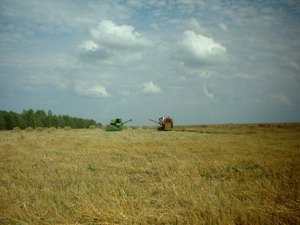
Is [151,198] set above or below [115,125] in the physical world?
below

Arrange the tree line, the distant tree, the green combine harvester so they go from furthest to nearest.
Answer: the distant tree < the tree line < the green combine harvester

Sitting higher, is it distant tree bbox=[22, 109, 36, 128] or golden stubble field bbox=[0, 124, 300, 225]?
distant tree bbox=[22, 109, 36, 128]

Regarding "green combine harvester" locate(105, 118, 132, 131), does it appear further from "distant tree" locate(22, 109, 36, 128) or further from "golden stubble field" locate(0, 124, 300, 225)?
"distant tree" locate(22, 109, 36, 128)

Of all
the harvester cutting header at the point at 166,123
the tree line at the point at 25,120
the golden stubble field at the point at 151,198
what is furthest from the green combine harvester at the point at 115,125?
the tree line at the point at 25,120

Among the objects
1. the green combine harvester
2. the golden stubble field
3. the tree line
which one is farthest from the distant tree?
the golden stubble field

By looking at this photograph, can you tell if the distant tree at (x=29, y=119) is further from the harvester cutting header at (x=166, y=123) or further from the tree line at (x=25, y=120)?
the harvester cutting header at (x=166, y=123)

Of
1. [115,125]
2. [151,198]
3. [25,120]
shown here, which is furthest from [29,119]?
[151,198]

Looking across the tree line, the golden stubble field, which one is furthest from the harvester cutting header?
the tree line

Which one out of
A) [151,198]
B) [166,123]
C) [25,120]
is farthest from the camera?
[25,120]

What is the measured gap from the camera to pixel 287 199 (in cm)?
510

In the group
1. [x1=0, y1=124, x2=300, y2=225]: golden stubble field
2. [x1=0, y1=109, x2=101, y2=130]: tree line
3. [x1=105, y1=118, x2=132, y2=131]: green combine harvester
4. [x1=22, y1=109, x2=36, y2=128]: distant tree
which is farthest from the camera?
[x1=22, y1=109, x2=36, y2=128]: distant tree

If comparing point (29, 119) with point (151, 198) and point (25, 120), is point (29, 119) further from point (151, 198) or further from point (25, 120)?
point (151, 198)

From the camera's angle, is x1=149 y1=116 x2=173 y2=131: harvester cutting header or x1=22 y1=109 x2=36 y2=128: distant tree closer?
x1=149 y1=116 x2=173 y2=131: harvester cutting header

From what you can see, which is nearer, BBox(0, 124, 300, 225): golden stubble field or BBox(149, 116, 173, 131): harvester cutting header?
BBox(0, 124, 300, 225): golden stubble field
